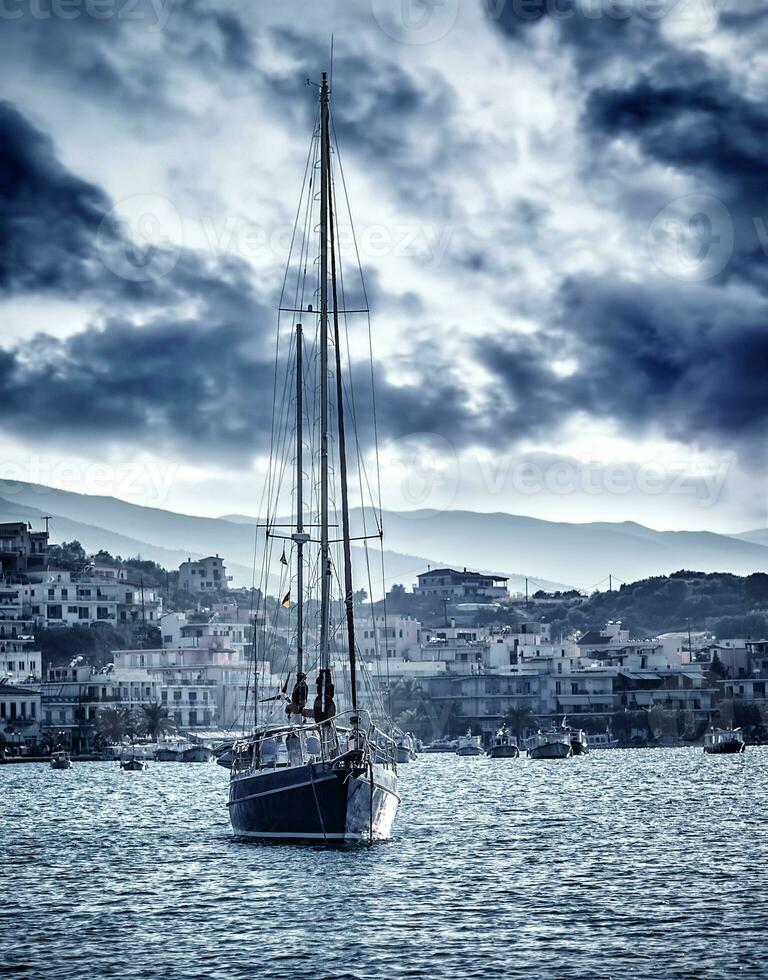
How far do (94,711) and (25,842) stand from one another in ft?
399

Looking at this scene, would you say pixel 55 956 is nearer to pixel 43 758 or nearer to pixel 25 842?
pixel 25 842

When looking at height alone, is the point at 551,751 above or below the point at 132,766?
above

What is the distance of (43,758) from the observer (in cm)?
16788

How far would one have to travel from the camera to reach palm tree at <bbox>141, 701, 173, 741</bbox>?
186375 mm

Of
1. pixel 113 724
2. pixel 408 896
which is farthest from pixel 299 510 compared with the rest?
pixel 113 724

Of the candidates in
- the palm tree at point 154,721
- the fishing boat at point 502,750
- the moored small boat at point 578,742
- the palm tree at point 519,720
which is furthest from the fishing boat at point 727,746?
the palm tree at point 154,721

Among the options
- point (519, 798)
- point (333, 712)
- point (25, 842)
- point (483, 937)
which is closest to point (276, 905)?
point (483, 937)

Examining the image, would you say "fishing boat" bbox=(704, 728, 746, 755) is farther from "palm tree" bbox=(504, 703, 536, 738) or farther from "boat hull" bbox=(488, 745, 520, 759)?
"palm tree" bbox=(504, 703, 536, 738)

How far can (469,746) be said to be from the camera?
179 m

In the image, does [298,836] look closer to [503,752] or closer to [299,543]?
[299,543]

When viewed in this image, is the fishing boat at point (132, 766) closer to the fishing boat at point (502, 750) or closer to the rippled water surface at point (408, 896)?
the fishing boat at point (502, 750)

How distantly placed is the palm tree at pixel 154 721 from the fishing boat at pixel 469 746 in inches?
1338

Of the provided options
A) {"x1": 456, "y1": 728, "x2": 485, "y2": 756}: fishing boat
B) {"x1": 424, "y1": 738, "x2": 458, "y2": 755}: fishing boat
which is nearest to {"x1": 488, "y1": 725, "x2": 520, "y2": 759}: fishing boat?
{"x1": 456, "y1": 728, "x2": 485, "y2": 756}: fishing boat

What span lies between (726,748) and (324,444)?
118164 mm
